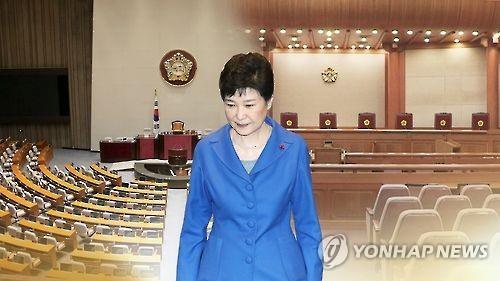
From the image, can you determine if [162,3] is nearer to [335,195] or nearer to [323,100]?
[323,100]

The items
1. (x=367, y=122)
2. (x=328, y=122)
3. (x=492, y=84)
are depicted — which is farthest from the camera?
(x=492, y=84)

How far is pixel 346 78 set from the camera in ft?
52.7

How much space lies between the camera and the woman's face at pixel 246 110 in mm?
1692

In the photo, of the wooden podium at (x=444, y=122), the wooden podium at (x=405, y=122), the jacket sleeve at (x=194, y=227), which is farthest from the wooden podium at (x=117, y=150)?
the jacket sleeve at (x=194, y=227)

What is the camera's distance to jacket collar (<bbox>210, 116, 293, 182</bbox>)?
1715 mm

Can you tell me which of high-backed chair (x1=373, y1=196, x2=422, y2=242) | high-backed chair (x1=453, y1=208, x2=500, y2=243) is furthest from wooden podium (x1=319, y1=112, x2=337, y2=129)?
high-backed chair (x1=453, y1=208, x2=500, y2=243)

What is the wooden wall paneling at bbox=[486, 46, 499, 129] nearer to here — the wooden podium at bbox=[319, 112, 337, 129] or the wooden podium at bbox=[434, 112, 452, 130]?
the wooden podium at bbox=[434, 112, 452, 130]

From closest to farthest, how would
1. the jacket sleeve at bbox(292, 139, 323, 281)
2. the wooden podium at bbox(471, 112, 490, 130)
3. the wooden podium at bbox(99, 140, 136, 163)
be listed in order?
the jacket sleeve at bbox(292, 139, 323, 281) → the wooden podium at bbox(471, 112, 490, 130) → the wooden podium at bbox(99, 140, 136, 163)

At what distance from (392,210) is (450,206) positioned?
51 centimetres

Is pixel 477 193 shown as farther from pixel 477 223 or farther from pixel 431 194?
pixel 477 223

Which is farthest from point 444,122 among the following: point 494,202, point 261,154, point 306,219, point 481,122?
point 261,154

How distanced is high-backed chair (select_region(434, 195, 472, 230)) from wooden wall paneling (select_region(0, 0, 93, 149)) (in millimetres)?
14433

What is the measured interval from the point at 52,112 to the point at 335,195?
13250 millimetres

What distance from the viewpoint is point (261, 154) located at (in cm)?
173
